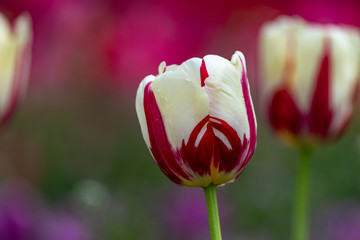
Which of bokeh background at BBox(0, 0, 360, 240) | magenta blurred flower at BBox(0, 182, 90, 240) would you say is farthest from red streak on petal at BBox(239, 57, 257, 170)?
magenta blurred flower at BBox(0, 182, 90, 240)

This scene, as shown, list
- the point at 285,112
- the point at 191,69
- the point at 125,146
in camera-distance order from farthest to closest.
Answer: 1. the point at 125,146
2. the point at 285,112
3. the point at 191,69

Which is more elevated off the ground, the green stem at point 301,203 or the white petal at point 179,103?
the white petal at point 179,103

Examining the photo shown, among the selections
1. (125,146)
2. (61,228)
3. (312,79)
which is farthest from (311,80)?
(125,146)

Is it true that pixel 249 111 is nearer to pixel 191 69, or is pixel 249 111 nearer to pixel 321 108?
pixel 191 69

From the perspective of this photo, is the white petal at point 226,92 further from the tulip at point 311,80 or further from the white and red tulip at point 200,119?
the tulip at point 311,80

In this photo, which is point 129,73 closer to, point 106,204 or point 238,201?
point 238,201

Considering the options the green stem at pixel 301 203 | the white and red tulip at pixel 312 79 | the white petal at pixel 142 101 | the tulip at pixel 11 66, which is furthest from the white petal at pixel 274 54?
the white petal at pixel 142 101

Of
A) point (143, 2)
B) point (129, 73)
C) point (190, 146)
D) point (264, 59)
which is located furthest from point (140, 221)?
point (143, 2)
